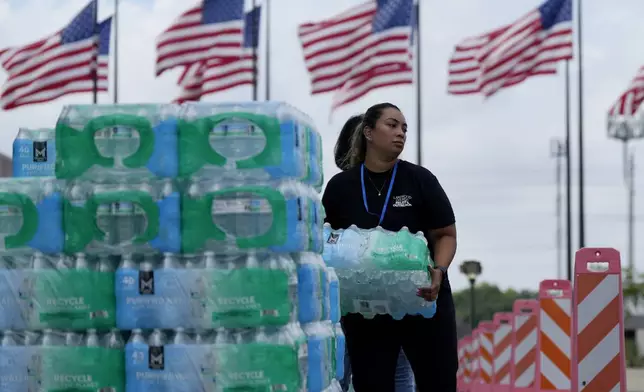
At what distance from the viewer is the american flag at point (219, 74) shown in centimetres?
3312

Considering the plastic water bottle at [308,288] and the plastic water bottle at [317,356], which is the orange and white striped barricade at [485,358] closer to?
the plastic water bottle at [317,356]

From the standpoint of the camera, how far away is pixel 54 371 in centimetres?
741

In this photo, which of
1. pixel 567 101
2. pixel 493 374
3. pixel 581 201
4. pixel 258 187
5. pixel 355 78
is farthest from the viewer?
pixel 567 101

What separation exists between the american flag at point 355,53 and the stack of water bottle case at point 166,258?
24.0m

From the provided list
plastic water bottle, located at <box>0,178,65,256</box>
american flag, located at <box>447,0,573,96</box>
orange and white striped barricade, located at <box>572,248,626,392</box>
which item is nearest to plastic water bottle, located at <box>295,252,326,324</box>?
plastic water bottle, located at <box>0,178,65,256</box>

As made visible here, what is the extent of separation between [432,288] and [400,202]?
643mm

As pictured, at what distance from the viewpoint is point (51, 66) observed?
33.3 m

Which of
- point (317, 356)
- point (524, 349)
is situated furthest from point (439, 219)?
point (524, 349)

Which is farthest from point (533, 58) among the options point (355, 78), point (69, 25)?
point (69, 25)

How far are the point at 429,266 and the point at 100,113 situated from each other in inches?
82.7

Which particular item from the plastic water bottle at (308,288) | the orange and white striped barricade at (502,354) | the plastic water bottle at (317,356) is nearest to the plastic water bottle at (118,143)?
the plastic water bottle at (308,288)

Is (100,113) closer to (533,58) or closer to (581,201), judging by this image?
(533,58)

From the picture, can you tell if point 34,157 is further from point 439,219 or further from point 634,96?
point 634,96

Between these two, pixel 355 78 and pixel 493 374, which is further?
pixel 355 78
